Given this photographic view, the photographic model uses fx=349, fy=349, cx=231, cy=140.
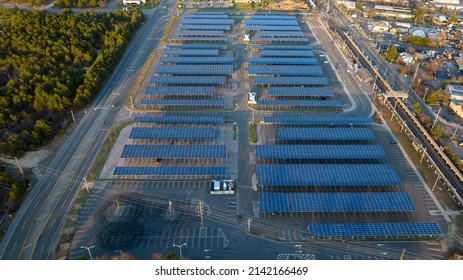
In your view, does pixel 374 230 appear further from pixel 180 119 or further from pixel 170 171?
pixel 180 119

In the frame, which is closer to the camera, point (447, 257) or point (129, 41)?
point (447, 257)

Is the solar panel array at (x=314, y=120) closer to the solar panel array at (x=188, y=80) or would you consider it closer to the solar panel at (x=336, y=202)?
the solar panel array at (x=188, y=80)

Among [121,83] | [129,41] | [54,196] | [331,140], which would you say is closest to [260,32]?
[129,41]

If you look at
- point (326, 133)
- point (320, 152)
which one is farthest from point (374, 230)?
point (326, 133)

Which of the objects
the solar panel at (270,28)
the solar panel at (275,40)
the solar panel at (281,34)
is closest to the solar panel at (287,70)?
the solar panel at (275,40)

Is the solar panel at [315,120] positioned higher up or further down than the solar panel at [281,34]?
further down

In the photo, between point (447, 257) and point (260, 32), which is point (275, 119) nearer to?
point (447, 257)

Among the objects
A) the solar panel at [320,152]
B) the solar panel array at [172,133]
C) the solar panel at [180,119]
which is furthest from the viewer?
the solar panel at [180,119]
